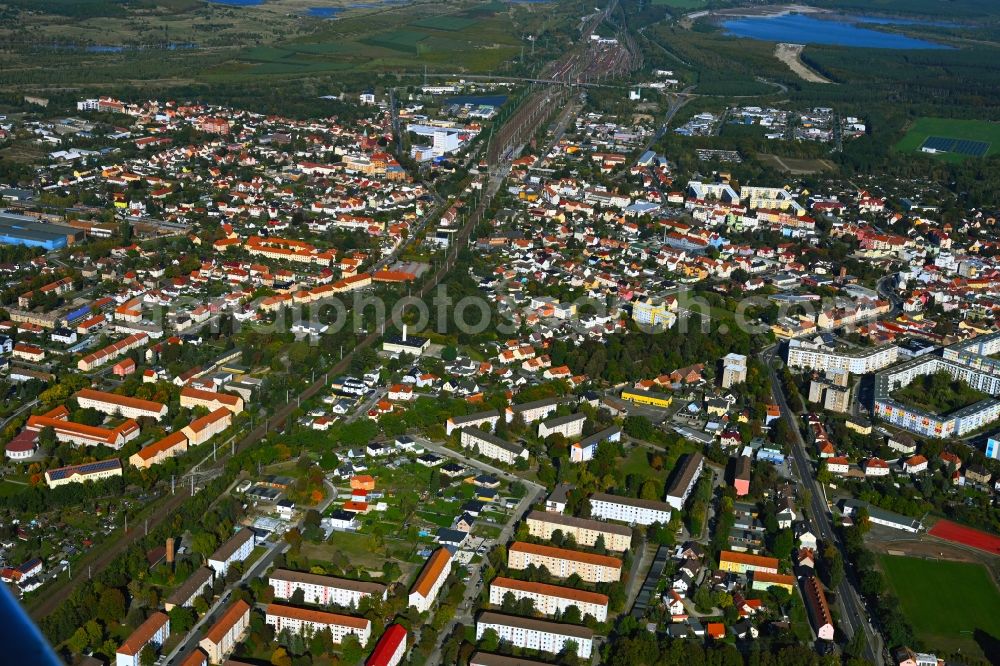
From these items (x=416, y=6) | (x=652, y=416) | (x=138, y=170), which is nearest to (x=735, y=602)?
(x=652, y=416)

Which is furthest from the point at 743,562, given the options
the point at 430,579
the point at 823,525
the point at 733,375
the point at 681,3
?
the point at 681,3

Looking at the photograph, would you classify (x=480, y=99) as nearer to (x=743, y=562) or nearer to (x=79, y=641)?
(x=743, y=562)

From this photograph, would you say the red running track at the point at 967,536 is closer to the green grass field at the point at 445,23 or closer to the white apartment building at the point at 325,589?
the white apartment building at the point at 325,589

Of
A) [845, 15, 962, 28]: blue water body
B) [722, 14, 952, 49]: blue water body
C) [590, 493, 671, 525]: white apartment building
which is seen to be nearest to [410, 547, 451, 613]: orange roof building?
[590, 493, 671, 525]: white apartment building

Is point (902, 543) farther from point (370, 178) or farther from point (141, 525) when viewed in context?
point (370, 178)

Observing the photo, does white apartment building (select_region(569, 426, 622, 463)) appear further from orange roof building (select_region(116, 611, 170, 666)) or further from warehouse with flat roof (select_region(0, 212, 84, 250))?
warehouse with flat roof (select_region(0, 212, 84, 250))
